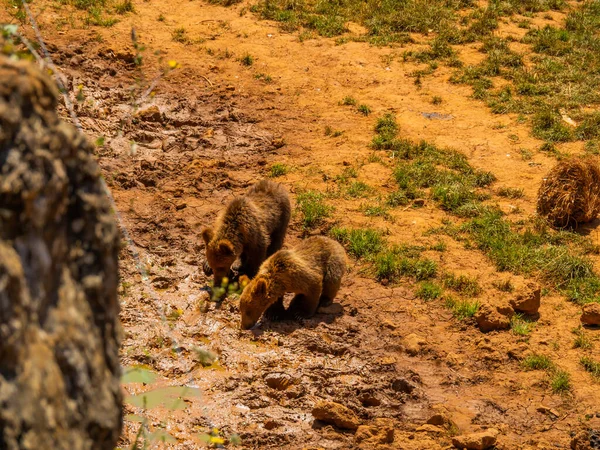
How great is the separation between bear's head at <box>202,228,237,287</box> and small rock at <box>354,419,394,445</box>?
9.04ft

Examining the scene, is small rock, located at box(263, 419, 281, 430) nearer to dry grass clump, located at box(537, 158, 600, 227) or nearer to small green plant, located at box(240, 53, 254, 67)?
dry grass clump, located at box(537, 158, 600, 227)

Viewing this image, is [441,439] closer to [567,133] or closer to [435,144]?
[435,144]

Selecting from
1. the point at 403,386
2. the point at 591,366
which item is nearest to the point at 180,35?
the point at 403,386

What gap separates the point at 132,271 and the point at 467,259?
13.1ft

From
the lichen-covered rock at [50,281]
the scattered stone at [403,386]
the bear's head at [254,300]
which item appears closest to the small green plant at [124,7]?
the bear's head at [254,300]

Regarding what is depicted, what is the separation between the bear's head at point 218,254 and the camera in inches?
348

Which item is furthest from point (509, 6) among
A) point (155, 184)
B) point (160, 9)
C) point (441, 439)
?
point (441, 439)

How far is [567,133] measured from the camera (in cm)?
1276

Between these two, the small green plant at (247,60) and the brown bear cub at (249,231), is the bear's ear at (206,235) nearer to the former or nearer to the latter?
the brown bear cub at (249,231)

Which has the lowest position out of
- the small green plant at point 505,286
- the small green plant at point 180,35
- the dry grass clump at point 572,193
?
the small green plant at point 505,286

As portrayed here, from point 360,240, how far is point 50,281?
7724mm

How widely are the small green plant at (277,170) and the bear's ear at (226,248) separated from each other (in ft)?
9.35

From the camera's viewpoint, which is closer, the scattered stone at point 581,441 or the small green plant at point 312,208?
the scattered stone at point 581,441

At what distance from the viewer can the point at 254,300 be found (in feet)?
27.2
